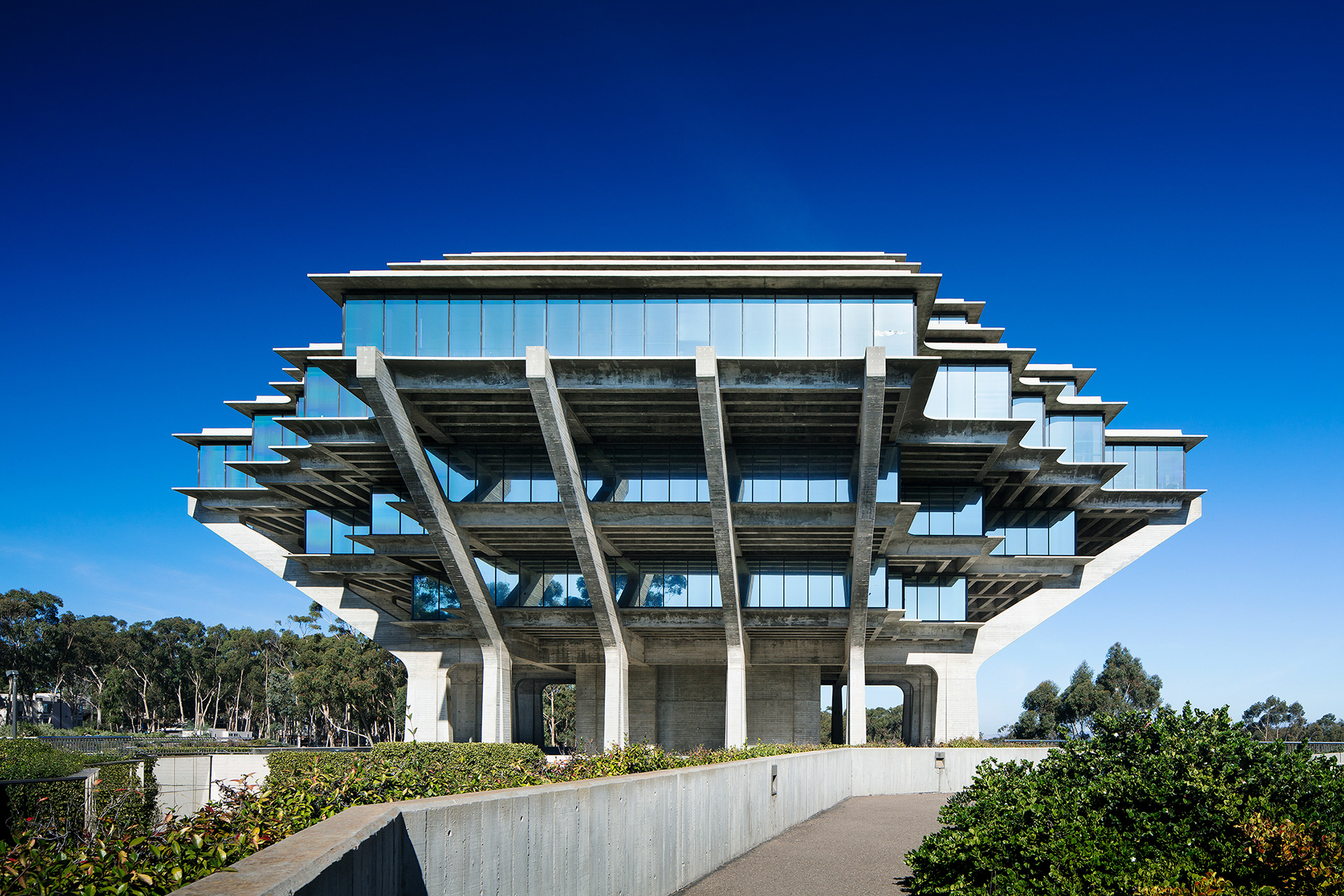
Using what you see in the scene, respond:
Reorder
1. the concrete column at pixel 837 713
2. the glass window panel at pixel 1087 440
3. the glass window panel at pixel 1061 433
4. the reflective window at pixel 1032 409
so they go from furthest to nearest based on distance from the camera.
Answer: the concrete column at pixel 837 713
the glass window panel at pixel 1061 433
the glass window panel at pixel 1087 440
the reflective window at pixel 1032 409

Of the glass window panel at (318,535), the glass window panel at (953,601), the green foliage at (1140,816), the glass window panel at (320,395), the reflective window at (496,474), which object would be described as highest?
the glass window panel at (320,395)

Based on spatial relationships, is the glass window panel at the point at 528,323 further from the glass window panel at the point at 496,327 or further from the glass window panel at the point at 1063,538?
the glass window panel at the point at 1063,538

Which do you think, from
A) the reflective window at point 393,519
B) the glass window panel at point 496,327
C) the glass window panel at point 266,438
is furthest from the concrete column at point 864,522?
the glass window panel at point 266,438

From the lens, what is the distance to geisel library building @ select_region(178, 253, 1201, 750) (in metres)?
34.2

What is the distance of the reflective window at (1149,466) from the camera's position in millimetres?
45219

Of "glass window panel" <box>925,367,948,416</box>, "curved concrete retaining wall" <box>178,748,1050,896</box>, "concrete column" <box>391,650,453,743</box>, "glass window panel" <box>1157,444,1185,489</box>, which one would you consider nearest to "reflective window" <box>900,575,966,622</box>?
"glass window panel" <box>1157,444,1185,489</box>

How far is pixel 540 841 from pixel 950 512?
3531 cm

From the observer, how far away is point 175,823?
6.32 m

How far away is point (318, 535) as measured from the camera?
44625 mm

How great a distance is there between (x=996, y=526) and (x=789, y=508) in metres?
12.3

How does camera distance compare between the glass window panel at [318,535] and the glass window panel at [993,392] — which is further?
the glass window panel at [318,535]

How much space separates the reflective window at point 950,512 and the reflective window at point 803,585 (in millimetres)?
3515

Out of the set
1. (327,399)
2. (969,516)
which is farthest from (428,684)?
(969,516)

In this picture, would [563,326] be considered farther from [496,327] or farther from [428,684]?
[428,684]
